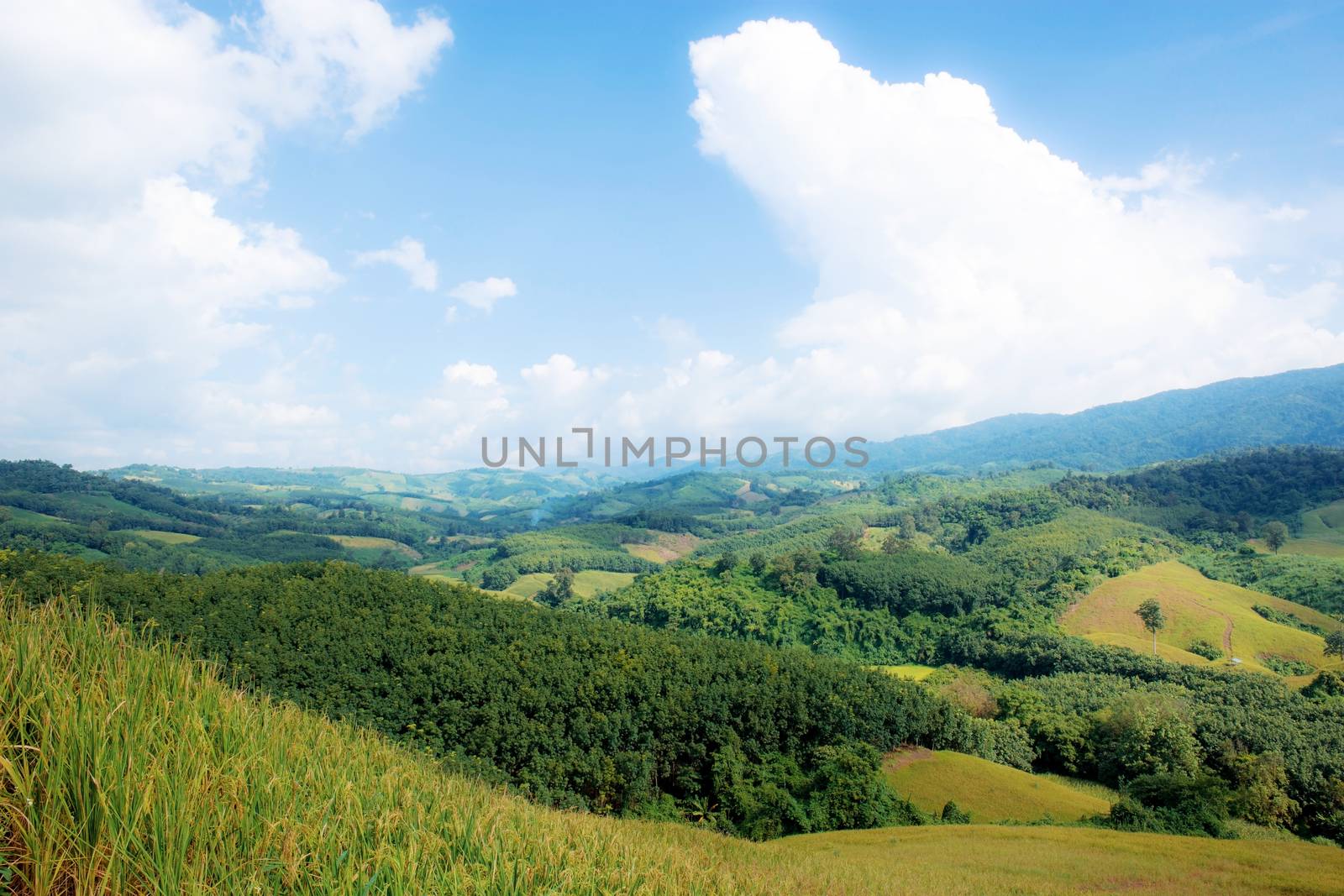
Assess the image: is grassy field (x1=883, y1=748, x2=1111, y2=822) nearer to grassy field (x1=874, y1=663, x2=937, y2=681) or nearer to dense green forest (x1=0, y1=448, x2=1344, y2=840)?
dense green forest (x1=0, y1=448, x2=1344, y2=840)

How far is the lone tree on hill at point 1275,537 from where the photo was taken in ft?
407

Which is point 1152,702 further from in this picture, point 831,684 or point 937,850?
point 937,850

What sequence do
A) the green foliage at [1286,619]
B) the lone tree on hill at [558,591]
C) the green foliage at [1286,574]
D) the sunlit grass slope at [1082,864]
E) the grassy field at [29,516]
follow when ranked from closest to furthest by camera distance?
the sunlit grass slope at [1082,864]
the green foliage at [1286,619]
the green foliage at [1286,574]
the lone tree on hill at [558,591]
the grassy field at [29,516]

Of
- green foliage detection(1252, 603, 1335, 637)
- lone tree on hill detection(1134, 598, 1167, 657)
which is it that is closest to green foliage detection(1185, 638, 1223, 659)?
lone tree on hill detection(1134, 598, 1167, 657)

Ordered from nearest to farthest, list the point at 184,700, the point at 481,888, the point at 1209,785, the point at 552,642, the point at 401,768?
the point at 481,888 → the point at 184,700 → the point at 401,768 → the point at 1209,785 → the point at 552,642

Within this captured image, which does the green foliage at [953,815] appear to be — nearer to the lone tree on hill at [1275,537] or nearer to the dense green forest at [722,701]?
the dense green forest at [722,701]

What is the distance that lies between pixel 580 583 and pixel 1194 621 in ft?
349

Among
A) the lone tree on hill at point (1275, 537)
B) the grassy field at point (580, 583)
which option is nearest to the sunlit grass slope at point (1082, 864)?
the grassy field at point (580, 583)

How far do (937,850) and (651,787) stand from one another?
2078cm

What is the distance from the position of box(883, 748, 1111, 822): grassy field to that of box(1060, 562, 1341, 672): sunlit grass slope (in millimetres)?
46657

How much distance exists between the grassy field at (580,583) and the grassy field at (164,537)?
267ft

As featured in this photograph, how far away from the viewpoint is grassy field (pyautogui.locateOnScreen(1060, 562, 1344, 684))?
81.2 metres

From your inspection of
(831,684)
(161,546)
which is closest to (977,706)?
(831,684)

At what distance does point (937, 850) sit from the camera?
90.1 ft
